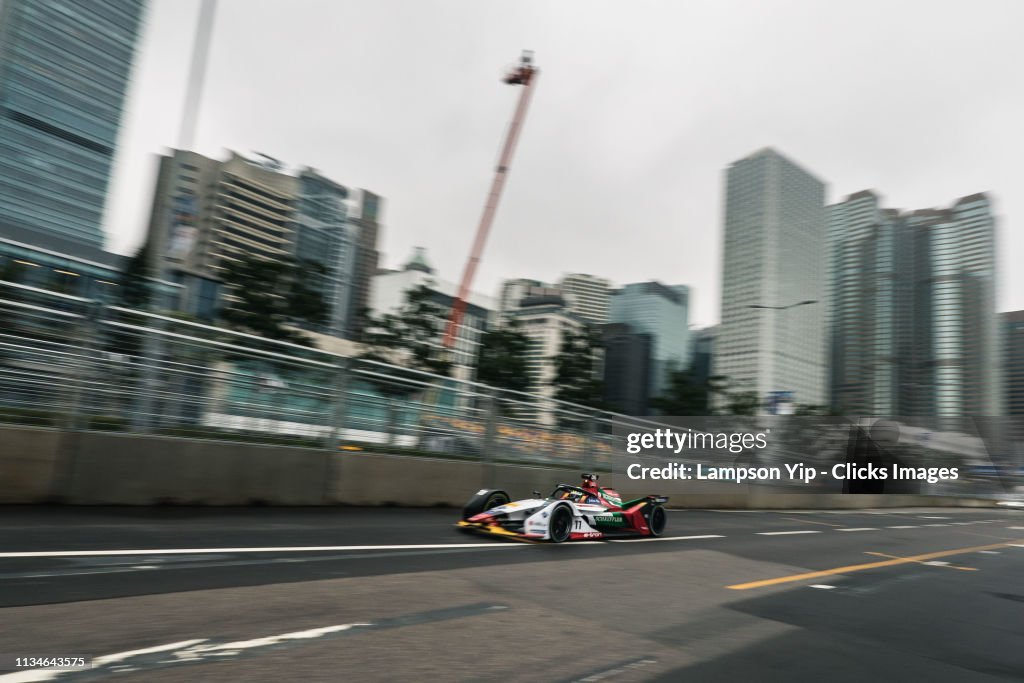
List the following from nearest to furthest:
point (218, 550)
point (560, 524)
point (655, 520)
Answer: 1. point (218, 550)
2. point (560, 524)
3. point (655, 520)

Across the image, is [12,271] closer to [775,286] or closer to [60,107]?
[775,286]

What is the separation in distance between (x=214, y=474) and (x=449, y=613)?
6.04 metres

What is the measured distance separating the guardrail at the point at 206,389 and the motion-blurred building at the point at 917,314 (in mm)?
35180

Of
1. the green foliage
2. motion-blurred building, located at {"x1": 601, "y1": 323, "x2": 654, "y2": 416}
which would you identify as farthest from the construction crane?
the green foliage

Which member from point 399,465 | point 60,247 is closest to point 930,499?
point 399,465

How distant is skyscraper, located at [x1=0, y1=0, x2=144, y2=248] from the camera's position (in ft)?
518

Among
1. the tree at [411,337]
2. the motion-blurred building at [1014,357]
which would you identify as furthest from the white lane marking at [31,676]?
the motion-blurred building at [1014,357]

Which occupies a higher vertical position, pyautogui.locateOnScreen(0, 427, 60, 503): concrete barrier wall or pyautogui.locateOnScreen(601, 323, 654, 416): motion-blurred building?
pyautogui.locateOnScreen(601, 323, 654, 416): motion-blurred building

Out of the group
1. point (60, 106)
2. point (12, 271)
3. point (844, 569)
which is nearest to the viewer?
point (844, 569)

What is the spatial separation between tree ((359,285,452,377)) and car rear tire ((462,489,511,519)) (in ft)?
63.7

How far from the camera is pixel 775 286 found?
9862 cm

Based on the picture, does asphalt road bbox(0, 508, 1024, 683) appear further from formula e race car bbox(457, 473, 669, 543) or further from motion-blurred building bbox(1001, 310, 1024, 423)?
motion-blurred building bbox(1001, 310, 1024, 423)

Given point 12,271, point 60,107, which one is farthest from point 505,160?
point 60,107

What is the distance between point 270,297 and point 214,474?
1792 cm
